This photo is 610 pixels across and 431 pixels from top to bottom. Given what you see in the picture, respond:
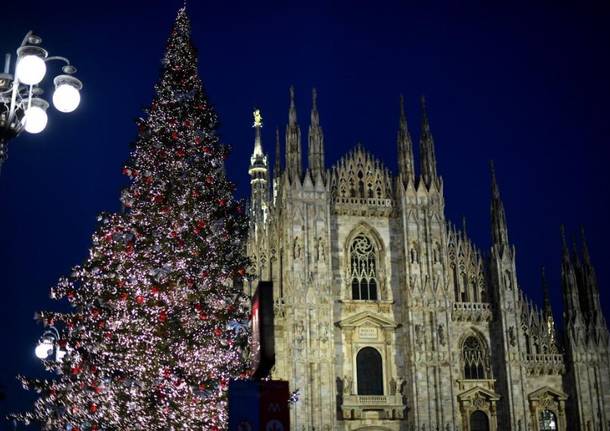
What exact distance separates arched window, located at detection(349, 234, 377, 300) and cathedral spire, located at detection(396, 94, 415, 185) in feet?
11.5

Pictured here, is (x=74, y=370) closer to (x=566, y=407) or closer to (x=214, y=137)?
(x=214, y=137)

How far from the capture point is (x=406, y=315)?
33219 millimetres

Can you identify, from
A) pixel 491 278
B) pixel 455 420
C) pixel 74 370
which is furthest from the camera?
pixel 491 278

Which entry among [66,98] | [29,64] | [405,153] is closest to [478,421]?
[405,153]

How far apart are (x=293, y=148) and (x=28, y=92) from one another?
25136 mm

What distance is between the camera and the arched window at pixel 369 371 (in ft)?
107

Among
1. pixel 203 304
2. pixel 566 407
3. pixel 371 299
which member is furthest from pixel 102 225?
pixel 566 407

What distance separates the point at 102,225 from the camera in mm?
17719

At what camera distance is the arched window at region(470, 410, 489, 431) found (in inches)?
1308

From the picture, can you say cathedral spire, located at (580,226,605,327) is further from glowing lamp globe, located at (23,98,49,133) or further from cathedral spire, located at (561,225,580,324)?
glowing lamp globe, located at (23,98,49,133)

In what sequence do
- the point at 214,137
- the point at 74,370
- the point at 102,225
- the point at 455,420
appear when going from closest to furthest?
the point at 74,370, the point at 102,225, the point at 214,137, the point at 455,420

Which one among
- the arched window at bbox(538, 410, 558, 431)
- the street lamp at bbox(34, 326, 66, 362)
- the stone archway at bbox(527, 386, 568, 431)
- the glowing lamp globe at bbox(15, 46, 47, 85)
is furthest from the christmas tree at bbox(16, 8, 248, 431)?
the arched window at bbox(538, 410, 558, 431)

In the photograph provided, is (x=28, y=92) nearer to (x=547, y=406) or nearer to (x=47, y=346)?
(x=47, y=346)

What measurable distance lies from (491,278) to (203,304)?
20.9m
